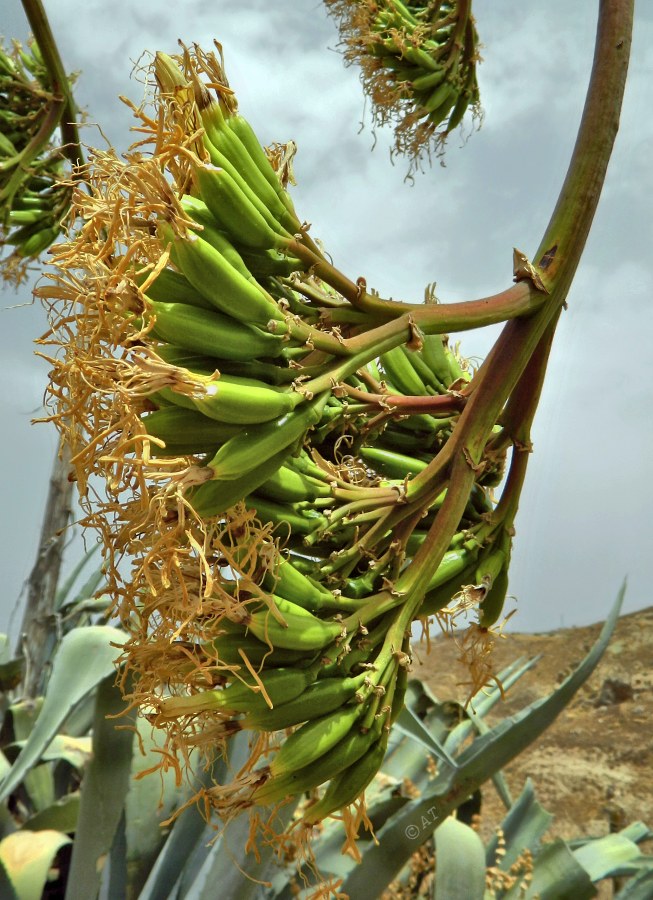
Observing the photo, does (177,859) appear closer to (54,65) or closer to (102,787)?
(102,787)

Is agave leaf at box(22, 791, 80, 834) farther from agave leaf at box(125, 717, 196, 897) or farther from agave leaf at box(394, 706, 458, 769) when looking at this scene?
agave leaf at box(394, 706, 458, 769)

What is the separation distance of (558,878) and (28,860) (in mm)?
874

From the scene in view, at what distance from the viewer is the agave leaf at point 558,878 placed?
57.9 inches

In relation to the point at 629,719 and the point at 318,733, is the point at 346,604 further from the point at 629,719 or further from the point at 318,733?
→ the point at 629,719

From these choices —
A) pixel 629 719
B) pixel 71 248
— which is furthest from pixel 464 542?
pixel 629 719

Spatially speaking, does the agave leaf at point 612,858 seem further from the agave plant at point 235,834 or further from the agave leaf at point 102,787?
the agave leaf at point 102,787

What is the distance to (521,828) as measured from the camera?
5.77ft

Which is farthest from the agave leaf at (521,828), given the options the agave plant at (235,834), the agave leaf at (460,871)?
the agave leaf at (460,871)

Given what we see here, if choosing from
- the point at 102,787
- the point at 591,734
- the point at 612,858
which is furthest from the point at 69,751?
the point at 591,734

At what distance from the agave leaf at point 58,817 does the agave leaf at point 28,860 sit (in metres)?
0.18

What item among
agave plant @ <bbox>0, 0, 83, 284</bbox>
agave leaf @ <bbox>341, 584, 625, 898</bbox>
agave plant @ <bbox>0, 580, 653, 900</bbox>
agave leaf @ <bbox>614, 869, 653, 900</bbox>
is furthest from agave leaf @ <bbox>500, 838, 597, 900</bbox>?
agave plant @ <bbox>0, 0, 83, 284</bbox>

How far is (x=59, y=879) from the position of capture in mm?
1543

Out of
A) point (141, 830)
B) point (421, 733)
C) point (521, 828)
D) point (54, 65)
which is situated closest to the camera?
point (421, 733)

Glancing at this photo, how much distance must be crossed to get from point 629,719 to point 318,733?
8.07 feet
